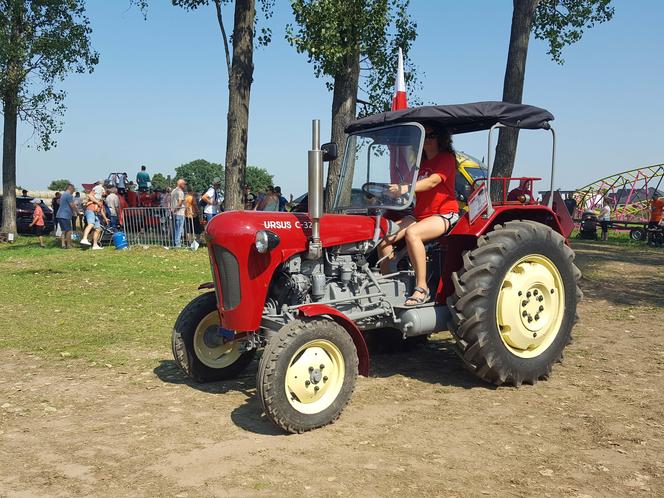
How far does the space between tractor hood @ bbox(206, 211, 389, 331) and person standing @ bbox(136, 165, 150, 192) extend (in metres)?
18.4

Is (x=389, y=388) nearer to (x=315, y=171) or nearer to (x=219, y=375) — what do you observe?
(x=219, y=375)

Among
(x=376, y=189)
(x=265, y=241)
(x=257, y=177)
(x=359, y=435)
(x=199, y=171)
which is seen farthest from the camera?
(x=199, y=171)

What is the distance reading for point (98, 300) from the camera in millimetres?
9711

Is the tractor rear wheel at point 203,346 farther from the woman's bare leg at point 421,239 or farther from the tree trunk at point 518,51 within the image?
the tree trunk at point 518,51

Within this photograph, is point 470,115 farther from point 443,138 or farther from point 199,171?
point 199,171

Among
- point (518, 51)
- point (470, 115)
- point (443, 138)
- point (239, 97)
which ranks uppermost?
point (518, 51)

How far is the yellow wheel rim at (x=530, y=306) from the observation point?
544cm

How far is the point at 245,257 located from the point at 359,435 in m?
1.47

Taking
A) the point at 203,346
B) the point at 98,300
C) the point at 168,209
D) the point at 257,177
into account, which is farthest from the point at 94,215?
the point at 257,177

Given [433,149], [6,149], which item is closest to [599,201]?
[6,149]

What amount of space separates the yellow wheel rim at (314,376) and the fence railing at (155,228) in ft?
38.7

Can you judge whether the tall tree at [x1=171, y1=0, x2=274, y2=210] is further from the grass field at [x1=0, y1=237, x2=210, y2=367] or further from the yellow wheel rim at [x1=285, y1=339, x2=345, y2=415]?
the yellow wheel rim at [x1=285, y1=339, x2=345, y2=415]

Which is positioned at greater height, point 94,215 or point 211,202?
point 211,202

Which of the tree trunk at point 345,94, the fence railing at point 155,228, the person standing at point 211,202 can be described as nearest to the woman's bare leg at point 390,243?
the tree trunk at point 345,94
